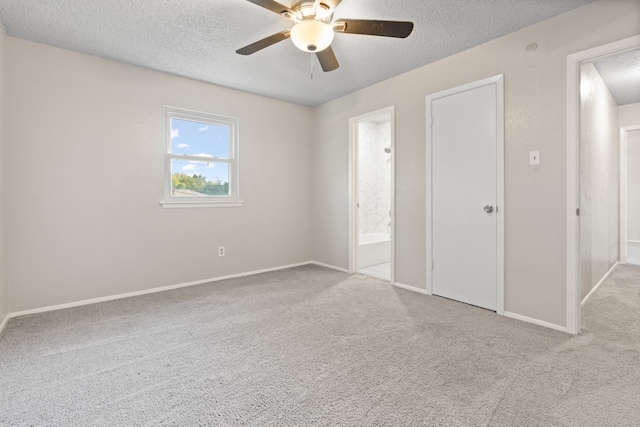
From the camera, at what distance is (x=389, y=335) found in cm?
234

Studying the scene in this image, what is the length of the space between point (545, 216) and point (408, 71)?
205 cm

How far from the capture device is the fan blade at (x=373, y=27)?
6.53ft

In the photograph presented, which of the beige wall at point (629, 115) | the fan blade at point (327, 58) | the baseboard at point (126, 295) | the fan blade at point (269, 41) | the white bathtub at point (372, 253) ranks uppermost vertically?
the beige wall at point (629, 115)

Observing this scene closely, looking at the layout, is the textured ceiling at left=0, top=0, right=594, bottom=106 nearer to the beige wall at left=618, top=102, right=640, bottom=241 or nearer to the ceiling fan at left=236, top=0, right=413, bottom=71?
the ceiling fan at left=236, top=0, right=413, bottom=71

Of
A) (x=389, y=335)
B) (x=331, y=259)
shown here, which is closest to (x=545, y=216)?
(x=389, y=335)

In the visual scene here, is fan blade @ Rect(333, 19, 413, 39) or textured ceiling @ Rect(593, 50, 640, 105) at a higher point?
textured ceiling @ Rect(593, 50, 640, 105)

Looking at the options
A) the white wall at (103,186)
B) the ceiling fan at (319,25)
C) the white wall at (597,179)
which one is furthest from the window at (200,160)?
the white wall at (597,179)

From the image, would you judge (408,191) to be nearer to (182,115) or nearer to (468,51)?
(468,51)

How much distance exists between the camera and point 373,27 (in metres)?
2.05

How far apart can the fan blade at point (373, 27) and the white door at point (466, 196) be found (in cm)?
125

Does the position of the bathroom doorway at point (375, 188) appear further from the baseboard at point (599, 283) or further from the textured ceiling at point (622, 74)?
the textured ceiling at point (622, 74)

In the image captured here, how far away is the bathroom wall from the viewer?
5.69 metres

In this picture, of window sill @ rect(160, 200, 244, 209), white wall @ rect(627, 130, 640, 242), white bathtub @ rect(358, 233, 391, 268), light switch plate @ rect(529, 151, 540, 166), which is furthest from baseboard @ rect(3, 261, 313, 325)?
white wall @ rect(627, 130, 640, 242)

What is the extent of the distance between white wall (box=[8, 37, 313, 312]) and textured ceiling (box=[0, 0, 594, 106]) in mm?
267
